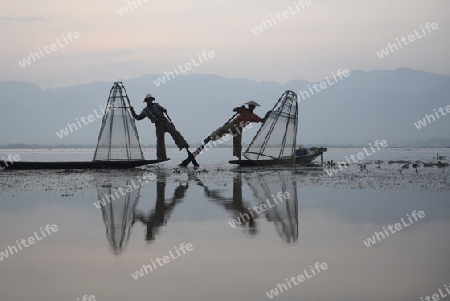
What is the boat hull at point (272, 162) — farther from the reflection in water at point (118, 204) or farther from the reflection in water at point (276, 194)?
the reflection in water at point (118, 204)

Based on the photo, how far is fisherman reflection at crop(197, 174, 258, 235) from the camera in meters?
11.7

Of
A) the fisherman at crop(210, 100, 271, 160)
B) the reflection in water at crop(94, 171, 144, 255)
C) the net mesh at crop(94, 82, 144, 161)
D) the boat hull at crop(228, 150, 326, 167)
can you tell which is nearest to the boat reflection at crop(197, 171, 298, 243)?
the reflection in water at crop(94, 171, 144, 255)

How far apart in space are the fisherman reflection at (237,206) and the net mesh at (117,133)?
8203mm

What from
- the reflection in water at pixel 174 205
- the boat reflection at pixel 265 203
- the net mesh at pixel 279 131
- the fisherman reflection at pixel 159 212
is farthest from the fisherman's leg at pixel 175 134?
the fisherman reflection at pixel 159 212

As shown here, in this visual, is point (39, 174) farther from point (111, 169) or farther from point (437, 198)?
point (437, 198)

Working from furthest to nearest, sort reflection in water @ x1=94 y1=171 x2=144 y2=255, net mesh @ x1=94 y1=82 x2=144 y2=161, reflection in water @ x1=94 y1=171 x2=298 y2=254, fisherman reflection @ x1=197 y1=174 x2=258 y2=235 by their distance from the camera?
net mesh @ x1=94 y1=82 x2=144 y2=161
fisherman reflection @ x1=197 y1=174 x2=258 y2=235
reflection in water @ x1=94 y1=171 x2=298 y2=254
reflection in water @ x1=94 y1=171 x2=144 y2=255

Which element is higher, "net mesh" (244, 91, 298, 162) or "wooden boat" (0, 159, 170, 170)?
"wooden boat" (0, 159, 170, 170)

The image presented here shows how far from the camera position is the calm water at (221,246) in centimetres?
703

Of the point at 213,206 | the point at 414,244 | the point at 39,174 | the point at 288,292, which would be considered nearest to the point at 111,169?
the point at 39,174

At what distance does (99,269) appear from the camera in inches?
310

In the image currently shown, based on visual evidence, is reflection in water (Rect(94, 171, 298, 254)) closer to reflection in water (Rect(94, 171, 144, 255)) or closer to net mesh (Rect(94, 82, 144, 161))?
reflection in water (Rect(94, 171, 144, 255))

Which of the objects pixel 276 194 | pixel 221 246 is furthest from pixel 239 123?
pixel 221 246

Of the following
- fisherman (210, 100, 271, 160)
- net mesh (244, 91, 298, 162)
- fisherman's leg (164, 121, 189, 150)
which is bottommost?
net mesh (244, 91, 298, 162)

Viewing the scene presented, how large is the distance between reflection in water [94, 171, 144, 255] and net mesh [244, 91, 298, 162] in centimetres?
663
